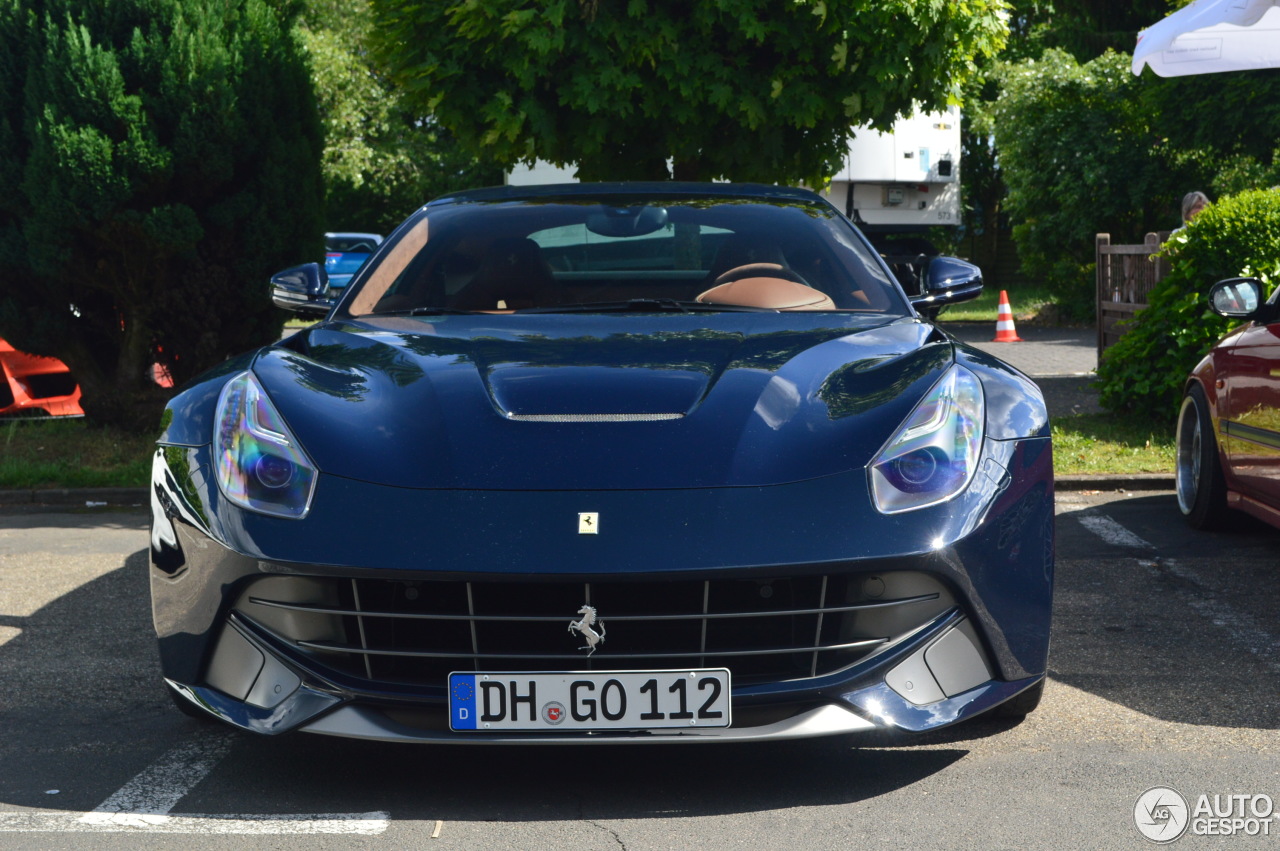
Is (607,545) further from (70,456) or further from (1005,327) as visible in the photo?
(1005,327)

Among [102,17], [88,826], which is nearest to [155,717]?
[88,826]

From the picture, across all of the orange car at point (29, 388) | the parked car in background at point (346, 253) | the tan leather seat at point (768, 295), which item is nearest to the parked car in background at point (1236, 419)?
the tan leather seat at point (768, 295)

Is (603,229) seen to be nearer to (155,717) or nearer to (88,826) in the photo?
(155,717)

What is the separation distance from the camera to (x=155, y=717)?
3.93m

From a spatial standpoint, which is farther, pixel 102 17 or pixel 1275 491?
pixel 102 17

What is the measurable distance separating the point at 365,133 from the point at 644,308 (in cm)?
3130

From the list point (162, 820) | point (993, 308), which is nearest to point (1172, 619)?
point (162, 820)

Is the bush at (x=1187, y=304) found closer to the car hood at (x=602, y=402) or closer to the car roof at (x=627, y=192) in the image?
the car roof at (x=627, y=192)

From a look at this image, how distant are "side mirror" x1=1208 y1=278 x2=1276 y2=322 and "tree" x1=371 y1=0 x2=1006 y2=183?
12.4ft

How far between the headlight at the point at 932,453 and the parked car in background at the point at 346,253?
73.4ft

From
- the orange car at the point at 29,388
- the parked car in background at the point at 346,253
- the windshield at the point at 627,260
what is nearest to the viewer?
the windshield at the point at 627,260

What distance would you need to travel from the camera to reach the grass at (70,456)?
818 cm

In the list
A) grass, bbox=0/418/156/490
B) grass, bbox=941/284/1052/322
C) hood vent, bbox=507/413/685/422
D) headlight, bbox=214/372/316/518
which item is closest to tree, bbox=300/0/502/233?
grass, bbox=941/284/1052/322

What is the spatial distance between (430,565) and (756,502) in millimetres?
681
